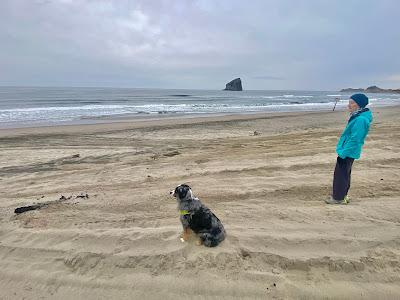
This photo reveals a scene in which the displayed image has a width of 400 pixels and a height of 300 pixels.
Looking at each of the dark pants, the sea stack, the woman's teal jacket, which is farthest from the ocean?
the sea stack

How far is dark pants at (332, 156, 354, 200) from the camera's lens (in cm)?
525

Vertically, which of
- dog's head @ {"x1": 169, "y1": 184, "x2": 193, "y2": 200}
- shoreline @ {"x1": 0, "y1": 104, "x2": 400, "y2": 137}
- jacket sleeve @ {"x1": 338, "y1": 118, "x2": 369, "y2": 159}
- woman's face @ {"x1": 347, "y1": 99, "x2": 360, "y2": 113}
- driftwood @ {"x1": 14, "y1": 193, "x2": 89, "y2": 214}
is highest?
woman's face @ {"x1": 347, "y1": 99, "x2": 360, "y2": 113}

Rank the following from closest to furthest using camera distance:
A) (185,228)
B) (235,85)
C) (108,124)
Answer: (185,228) → (108,124) → (235,85)

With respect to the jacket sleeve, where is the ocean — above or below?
below

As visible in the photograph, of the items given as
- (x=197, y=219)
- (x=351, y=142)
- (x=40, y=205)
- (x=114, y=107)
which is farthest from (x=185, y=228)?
(x=114, y=107)

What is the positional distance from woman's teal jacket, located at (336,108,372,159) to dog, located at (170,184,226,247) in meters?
2.30

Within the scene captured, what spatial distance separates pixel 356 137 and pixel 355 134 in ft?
0.15

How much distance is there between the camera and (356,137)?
507 centimetres

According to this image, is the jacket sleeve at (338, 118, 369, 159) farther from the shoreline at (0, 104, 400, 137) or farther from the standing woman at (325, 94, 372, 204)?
the shoreline at (0, 104, 400, 137)

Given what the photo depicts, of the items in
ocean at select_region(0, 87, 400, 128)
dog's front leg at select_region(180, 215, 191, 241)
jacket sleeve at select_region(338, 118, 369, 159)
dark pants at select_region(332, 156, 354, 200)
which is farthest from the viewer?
ocean at select_region(0, 87, 400, 128)

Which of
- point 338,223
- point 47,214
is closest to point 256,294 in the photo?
point 338,223

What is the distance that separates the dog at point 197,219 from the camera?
4.06m

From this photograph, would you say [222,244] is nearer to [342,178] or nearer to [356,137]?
[342,178]

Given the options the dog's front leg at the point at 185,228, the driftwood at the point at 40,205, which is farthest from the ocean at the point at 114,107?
the dog's front leg at the point at 185,228
